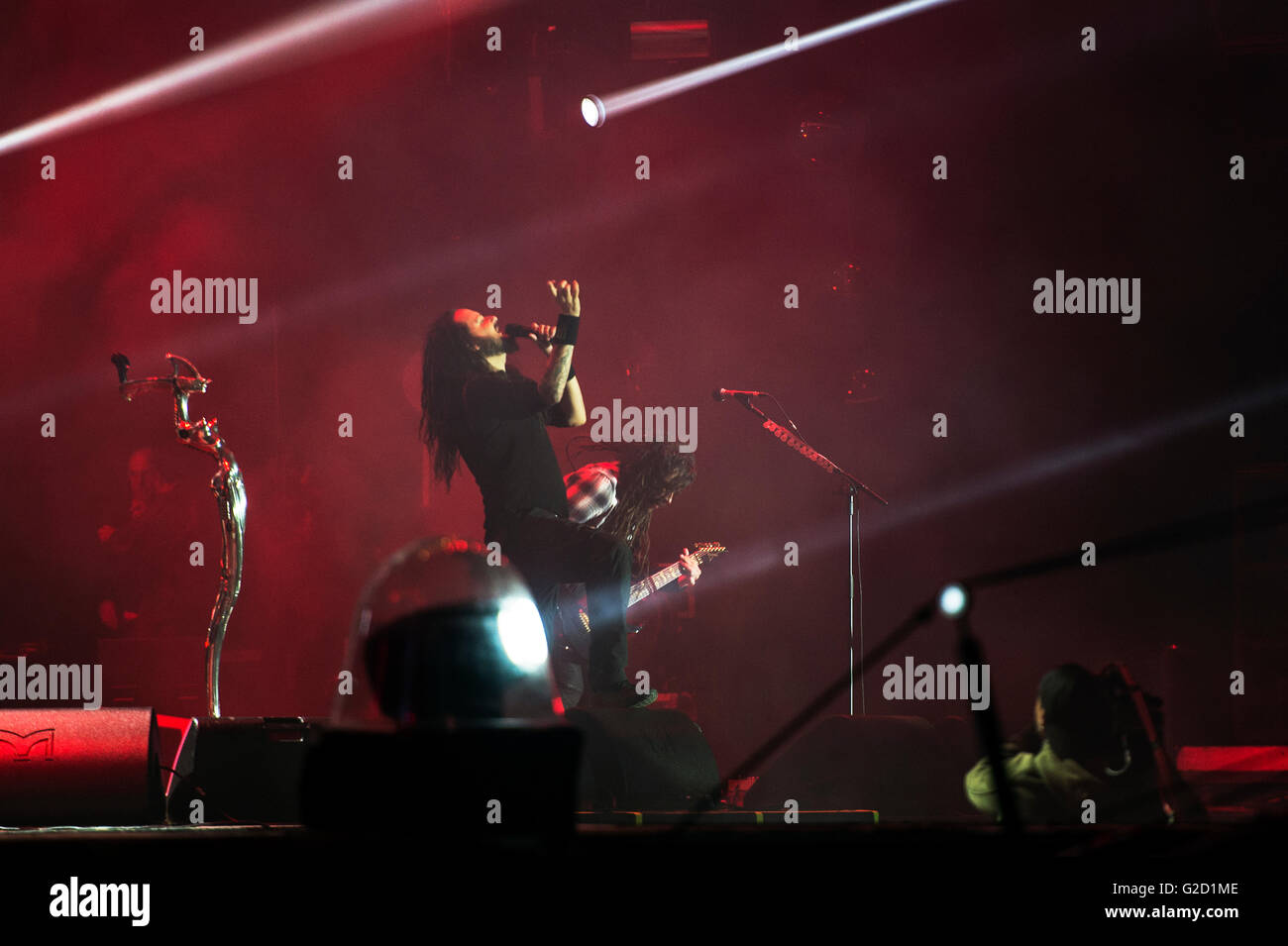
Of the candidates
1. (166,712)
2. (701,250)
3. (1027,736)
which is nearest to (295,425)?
(166,712)

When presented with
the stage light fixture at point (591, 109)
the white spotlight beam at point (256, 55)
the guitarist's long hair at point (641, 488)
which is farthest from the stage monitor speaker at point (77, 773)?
the white spotlight beam at point (256, 55)

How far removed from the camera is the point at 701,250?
7.66 metres

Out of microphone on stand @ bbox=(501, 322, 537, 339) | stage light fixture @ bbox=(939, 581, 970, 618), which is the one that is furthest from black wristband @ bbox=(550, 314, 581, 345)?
stage light fixture @ bbox=(939, 581, 970, 618)

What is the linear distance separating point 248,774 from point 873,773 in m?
1.95

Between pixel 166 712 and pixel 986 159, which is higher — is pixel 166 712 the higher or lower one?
the lower one

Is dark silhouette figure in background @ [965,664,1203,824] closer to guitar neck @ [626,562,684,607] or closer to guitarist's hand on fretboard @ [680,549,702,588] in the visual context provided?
guitar neck @ [626,562,684,607]

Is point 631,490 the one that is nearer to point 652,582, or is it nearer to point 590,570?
point 652,582

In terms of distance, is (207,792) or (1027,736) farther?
(1027,736)

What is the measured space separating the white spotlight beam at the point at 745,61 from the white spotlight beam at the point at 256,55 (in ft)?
3.68

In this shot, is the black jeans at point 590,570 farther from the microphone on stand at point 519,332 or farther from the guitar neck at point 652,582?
the guitar neck at point 652,582

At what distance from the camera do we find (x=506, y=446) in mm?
3936

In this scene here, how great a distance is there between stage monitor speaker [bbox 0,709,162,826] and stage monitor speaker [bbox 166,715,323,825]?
43cm
